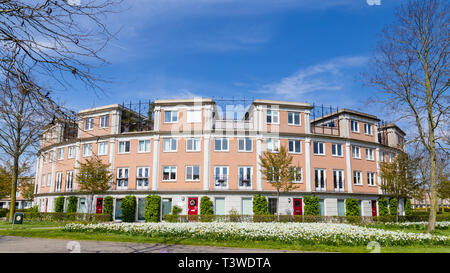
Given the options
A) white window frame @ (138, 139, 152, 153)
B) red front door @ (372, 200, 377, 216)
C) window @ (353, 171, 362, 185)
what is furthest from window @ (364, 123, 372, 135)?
white window frame @ (138, 139, 152, 153)

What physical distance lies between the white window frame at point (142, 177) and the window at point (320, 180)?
18.8 metres

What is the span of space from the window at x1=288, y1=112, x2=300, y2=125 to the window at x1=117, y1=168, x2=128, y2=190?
19.6 metres

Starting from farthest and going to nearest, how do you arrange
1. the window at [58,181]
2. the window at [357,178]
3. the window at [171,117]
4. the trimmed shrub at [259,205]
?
1. the window at [58,181]
2. the window at [357,178]
3. the window at [171,117]
4. the trimmed shrub at [259,205]

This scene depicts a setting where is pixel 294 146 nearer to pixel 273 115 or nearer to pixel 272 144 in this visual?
pixel 272 144

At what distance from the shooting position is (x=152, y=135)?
35.9m

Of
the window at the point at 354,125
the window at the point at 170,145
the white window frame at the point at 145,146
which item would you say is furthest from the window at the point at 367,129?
the white window frame at the point at 145,146

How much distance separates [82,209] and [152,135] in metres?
12.3

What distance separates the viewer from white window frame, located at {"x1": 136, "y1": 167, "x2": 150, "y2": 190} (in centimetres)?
3492

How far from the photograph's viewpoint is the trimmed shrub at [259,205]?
32.0m

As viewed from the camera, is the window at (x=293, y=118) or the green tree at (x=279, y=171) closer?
the green tree at (x=279, y=171)

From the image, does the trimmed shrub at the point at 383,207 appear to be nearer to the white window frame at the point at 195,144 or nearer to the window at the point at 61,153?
the white window frame at the point at 195,144

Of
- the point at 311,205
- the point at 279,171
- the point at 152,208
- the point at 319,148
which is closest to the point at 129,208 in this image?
the point at 152,208
